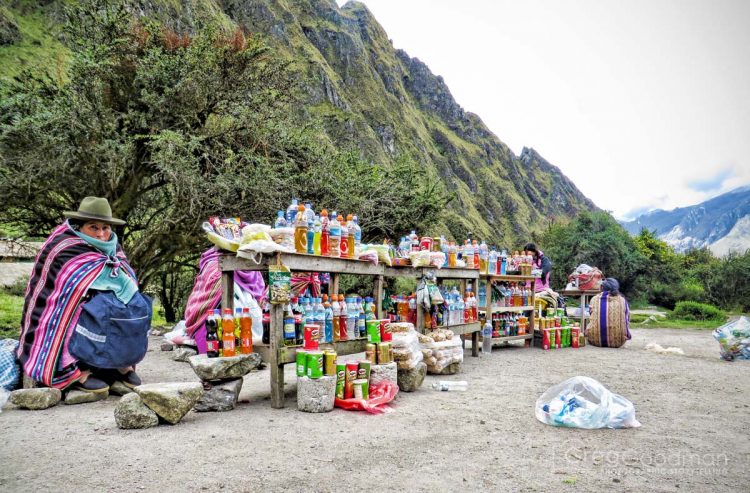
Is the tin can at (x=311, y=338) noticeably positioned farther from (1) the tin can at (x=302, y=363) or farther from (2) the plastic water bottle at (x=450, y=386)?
(2) the plastic water bottle at (x=450, y=386)

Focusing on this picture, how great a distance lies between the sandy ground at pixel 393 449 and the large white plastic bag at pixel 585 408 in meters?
0.13

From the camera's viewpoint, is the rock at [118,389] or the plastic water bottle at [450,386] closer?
the rock at [118,389]

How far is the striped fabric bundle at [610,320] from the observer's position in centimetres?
1024

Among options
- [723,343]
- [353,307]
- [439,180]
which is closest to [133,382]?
[353,307]

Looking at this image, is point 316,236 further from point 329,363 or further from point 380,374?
point 380,374

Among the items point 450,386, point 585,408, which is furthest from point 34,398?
point 585,408

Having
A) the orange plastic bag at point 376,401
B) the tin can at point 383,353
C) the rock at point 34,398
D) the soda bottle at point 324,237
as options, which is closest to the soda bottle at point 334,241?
the soda bottle at point 324,237

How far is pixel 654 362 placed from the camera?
826cm

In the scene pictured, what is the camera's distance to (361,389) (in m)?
5.00

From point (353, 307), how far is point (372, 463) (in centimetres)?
266

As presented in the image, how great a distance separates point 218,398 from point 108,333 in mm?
→ 1442

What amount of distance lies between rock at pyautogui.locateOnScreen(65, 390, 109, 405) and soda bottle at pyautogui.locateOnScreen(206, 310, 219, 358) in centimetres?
129

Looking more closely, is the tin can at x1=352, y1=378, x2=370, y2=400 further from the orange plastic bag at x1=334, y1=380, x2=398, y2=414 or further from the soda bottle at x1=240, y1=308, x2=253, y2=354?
the soda bottle at x1=240, y1=308, x2=253, y2=354

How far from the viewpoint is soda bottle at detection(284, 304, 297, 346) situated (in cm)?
A: 491
